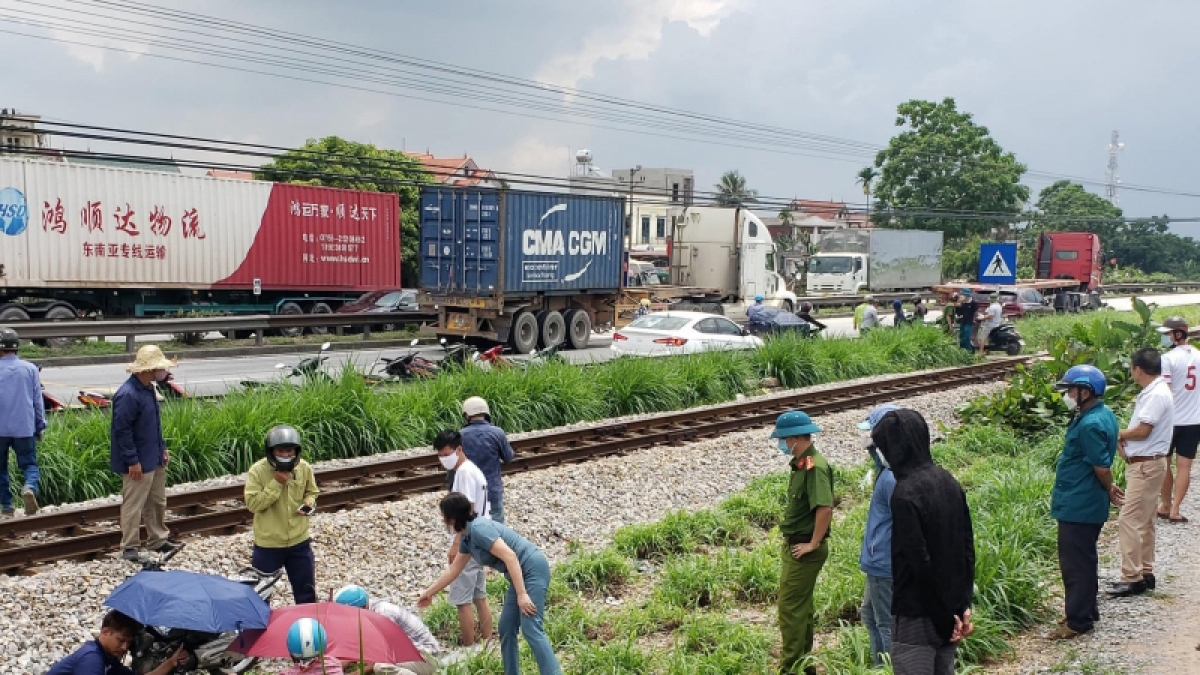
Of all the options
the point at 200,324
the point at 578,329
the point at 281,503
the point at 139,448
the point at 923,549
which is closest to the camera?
the point at 923,549

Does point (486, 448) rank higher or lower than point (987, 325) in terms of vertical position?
higher

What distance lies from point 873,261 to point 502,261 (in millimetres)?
27512

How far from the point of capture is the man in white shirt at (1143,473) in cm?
736

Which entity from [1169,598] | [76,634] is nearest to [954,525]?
[1169,598]

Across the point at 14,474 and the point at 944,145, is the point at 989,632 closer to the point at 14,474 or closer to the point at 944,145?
the point at 14,474

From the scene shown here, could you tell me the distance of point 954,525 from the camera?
4.65m

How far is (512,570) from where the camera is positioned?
226 inches

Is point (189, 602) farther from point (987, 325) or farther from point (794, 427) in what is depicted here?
point (987, 325)

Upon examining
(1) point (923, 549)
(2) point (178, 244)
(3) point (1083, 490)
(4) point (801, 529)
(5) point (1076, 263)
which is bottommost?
(4) point (801, 529)

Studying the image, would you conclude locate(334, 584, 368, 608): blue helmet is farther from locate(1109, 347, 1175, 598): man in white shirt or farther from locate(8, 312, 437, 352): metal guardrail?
locate(8, 312, 437, 352): metal guardrail

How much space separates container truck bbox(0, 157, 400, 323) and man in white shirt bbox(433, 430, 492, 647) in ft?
66.5

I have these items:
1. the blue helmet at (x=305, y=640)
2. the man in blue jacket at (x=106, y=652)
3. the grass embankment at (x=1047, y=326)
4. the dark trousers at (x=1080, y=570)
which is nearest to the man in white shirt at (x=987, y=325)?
the grass embankment at (x=1047, y=326)

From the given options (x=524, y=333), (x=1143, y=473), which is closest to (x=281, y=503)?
(x=1143, y=473)

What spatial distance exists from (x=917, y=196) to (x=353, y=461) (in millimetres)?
54529
